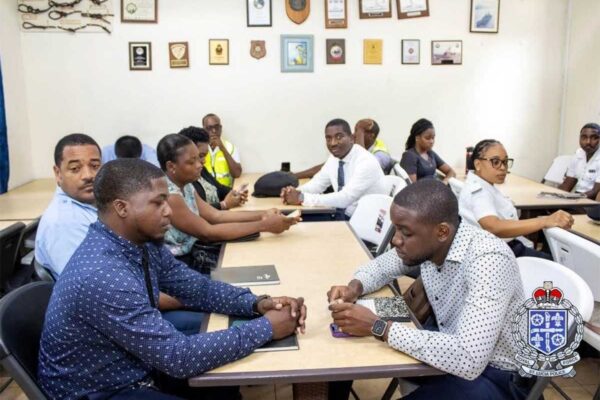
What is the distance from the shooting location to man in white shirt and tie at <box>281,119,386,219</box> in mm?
3572

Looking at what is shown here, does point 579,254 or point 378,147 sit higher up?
point 378,147

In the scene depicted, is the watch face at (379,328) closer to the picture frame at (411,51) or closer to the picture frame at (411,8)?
the picture frame at (411,51)

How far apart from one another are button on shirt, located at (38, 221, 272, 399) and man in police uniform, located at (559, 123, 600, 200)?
4.06m

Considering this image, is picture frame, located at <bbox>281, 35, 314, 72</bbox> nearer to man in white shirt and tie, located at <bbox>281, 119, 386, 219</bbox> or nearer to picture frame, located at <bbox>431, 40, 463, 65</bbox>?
picture frame, located at <bbox>431, 40, 463, 65</bbox>

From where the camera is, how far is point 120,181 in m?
1.53

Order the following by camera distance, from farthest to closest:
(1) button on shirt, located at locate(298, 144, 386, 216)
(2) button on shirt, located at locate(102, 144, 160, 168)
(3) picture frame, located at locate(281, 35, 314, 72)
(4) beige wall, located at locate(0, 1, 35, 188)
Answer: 1. (3) picture frame, located at locate(281, 35, 314, 72)
2. (4) beige wall, located at locate(0, 1, 35, 188)
3. (2) button on shirt, located at locate(102, 144, 160, 168)
4. (1) button on shirt, located at locate(298, 144, 386, 216)

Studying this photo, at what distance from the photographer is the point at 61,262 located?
6.72 ft

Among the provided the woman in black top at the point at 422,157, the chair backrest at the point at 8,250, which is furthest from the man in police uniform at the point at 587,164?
the chair backrest at the point at 8,250

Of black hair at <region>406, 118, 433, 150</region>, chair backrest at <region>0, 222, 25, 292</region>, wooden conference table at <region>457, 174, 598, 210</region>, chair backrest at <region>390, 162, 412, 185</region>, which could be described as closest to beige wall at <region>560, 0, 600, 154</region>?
wooden conference table at <region>457, 174, 598, 210</region>

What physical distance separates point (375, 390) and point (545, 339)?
4.15 ft

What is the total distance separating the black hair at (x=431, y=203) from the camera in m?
1.56

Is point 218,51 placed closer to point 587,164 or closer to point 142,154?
point 142,154

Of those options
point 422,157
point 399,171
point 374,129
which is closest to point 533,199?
point 399,171

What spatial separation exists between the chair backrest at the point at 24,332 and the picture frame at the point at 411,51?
14.4 feet
